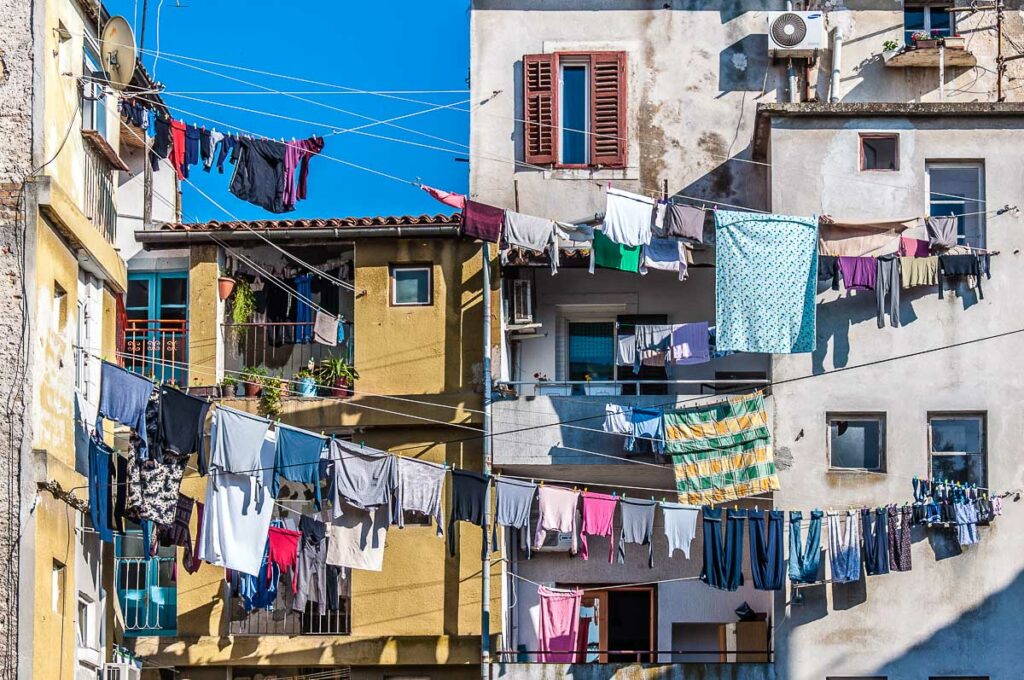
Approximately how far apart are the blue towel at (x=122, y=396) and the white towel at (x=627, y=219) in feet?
25.6

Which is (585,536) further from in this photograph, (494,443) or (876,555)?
(876,555)

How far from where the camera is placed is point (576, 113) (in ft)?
114

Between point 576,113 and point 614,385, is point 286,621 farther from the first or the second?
point 576,113

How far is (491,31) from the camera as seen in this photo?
114ft

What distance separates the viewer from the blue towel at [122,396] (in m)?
27.1

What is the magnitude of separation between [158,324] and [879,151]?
1213 centimetres

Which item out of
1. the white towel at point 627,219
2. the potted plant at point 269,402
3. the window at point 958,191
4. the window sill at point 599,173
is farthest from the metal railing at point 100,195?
the window at point 958,191

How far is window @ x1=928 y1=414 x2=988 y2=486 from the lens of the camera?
31469 mm

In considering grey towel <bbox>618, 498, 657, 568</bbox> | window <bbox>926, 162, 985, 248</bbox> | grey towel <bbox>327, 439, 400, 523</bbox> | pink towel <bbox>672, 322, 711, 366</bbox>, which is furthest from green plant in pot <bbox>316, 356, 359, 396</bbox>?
window <bbox>926, 162, 985, 248</bbox>

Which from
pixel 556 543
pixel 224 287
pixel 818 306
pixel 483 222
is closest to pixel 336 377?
pixel 224 287

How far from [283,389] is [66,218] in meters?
8.02

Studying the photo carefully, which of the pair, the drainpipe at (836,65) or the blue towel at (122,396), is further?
the drainpipe at (836,65)

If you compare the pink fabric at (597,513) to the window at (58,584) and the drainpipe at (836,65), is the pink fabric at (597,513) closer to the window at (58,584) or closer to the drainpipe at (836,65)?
the drainpipe at (836,65)

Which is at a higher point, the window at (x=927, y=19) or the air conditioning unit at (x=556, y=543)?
the window at (x=927, y=19)
